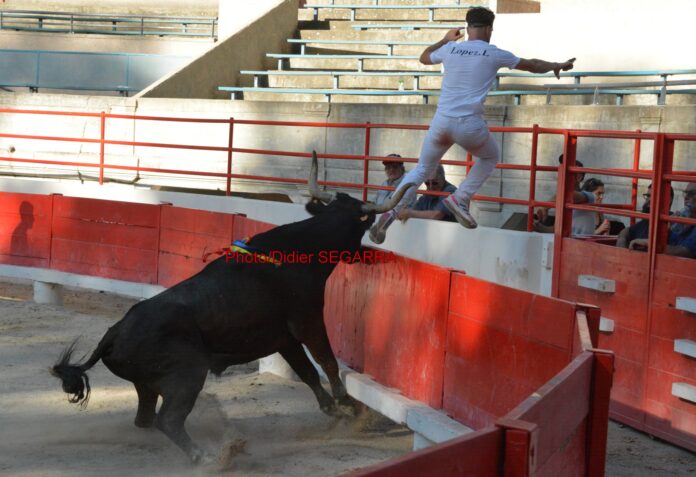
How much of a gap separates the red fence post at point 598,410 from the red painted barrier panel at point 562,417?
3 cm

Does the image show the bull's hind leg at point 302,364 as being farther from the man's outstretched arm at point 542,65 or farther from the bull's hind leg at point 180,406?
the man's outstretched arm at point 542,65

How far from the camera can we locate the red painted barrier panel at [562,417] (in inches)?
110

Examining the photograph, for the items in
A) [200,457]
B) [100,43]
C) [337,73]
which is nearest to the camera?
[200,457]

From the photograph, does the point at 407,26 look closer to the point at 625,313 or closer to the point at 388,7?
the point at 388,7

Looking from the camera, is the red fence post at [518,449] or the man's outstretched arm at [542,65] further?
the man's outstretched arm at [542,65]

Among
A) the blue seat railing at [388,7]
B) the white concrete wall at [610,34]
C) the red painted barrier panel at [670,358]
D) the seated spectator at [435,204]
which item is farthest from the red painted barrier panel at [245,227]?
the blue seat railing at [388,7]

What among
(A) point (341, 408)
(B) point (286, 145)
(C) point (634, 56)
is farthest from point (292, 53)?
(A) point (341, 408)

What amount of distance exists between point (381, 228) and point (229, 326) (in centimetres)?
112

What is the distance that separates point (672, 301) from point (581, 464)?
2516 mm

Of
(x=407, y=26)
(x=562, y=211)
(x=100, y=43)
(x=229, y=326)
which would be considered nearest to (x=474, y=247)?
(x=562, y=211)

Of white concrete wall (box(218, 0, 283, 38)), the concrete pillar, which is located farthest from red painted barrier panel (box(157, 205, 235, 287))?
white concrete wall (box(218, 0, 283, 38))

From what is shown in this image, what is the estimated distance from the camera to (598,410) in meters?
3.70

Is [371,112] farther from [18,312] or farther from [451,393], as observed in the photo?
[451,393]

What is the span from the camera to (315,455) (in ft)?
18.1
